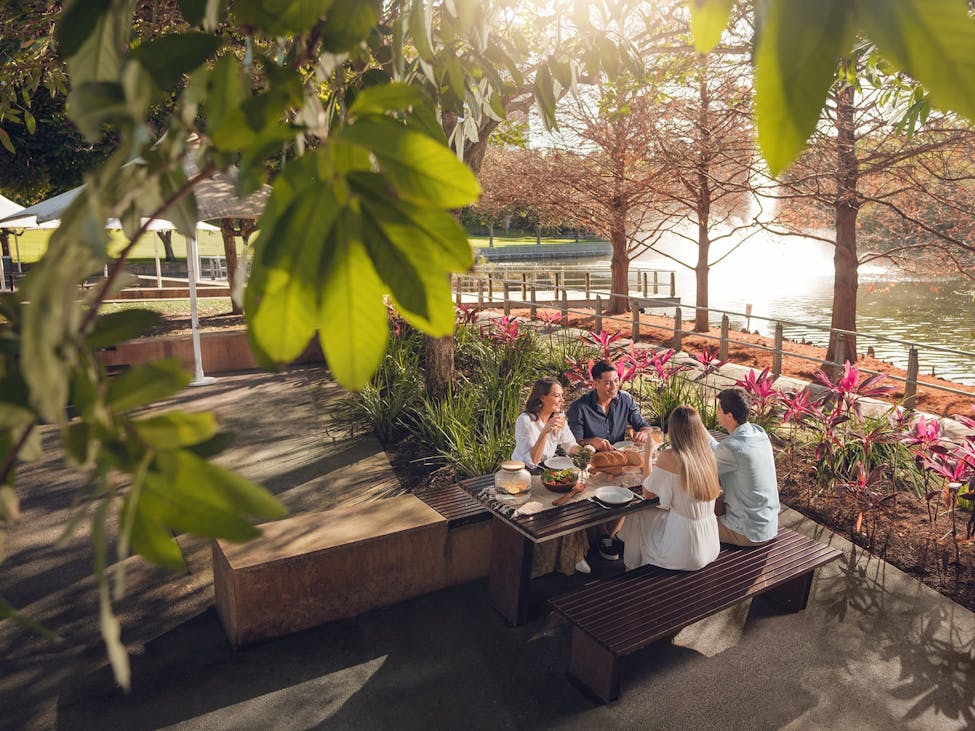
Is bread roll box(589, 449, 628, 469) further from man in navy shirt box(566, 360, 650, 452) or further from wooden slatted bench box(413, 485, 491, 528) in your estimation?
wooden slatted bench box(413, 485, 491, 528)

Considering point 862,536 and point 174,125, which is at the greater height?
point 174,125

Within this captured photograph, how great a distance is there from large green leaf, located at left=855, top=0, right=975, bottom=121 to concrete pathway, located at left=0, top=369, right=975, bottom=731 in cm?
389

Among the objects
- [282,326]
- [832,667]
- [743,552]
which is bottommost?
[832,667]

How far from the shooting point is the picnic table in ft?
14.7

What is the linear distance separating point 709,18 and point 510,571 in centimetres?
430

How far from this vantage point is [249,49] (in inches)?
33.5

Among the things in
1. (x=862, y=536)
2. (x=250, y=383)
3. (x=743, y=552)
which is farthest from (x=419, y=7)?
(x=250, y=383)

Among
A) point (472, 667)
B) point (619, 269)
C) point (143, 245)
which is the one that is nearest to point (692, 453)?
point (472, 667)

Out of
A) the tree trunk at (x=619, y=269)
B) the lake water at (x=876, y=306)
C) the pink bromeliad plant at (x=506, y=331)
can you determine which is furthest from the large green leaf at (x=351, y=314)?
the tree trunk at (x=619, y=269)

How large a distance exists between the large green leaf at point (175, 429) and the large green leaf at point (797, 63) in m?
0.54

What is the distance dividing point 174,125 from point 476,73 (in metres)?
2.14

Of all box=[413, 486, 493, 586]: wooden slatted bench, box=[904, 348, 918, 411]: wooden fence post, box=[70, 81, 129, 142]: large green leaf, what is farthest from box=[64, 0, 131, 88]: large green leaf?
box=[904, 348, 918, 411]: wooden fence post

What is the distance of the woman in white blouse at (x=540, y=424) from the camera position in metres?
5.57

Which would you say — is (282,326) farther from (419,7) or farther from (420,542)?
(420,542)
